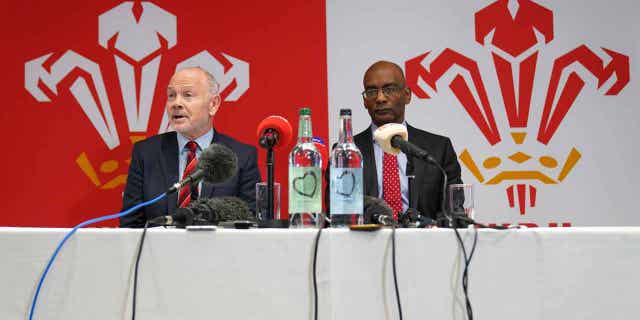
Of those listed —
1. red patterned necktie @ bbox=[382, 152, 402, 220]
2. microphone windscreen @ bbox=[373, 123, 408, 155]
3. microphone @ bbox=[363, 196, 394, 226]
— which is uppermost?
microphone windscreen @ bbox=[373, 123, 408, 155]

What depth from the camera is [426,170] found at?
→ 279 cm

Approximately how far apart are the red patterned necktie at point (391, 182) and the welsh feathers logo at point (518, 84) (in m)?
0.70

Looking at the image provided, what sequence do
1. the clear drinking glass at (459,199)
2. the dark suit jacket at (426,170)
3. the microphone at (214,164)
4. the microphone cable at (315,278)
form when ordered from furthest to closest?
1. the dark suit jacket at (426,170)
2. the clear drinking glass at (459,199)
3. the microphone at (214,164)
4. the microphone cable at (315,278)

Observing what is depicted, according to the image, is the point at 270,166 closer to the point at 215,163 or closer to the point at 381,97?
the point at 215,163

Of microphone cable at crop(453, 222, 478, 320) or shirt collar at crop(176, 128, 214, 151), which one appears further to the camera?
shirt collar at crop(176, 128, 214, 151)

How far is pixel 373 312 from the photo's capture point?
1.36m

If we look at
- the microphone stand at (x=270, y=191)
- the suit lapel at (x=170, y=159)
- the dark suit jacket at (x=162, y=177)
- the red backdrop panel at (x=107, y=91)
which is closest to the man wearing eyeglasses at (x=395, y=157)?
the red backdrop panel at (x=107, y=91)

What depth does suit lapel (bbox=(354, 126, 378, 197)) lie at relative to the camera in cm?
280

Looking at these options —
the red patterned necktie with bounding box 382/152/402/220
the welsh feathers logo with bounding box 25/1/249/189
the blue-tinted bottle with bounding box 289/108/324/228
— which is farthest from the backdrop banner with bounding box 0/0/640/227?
the blue-tinted bottle with bounding box 289/108/324/228

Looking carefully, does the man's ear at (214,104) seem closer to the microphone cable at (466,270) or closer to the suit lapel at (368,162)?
the suit lapel at (368,162)

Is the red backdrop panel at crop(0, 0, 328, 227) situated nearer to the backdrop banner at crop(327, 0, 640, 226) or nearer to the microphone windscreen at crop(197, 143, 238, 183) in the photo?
the backdrop banner at crop(327, 0, 640, 226)

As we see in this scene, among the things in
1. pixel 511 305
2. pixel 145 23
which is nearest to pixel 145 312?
pixel 511 305

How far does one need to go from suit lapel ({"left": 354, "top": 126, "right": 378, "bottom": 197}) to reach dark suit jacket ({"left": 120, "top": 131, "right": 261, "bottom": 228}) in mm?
484

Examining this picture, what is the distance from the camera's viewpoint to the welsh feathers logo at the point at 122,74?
11.2 ft
